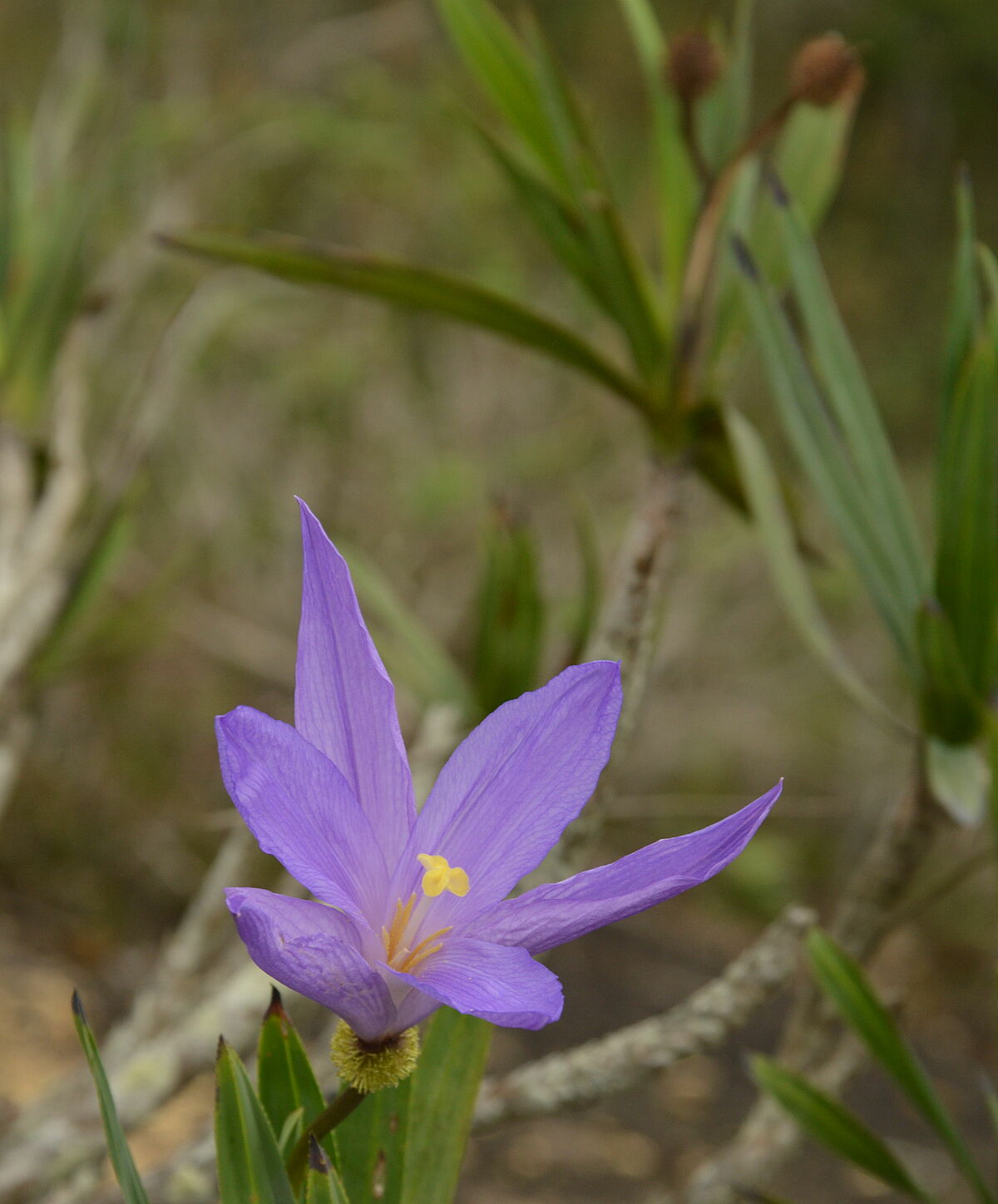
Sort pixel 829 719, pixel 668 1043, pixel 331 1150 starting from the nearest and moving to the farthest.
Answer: pixel 331 1150, pixel 668 1043, pixel 829 719

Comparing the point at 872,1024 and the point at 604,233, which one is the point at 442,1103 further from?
the point at 604,233

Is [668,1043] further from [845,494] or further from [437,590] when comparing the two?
[437,590]

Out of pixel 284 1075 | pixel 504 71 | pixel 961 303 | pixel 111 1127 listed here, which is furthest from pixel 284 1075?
pixel 504 71

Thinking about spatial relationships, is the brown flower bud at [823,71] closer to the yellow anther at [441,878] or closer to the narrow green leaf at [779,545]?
the narrow green leaf at [779,545]

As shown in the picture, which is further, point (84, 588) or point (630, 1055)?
point (84, 588)

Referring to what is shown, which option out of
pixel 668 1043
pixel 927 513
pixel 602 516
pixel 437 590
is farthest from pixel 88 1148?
pixel 927 513
